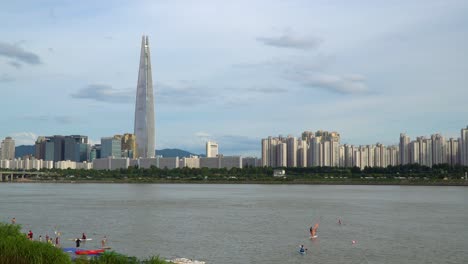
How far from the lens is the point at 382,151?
195m

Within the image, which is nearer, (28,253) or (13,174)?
(28,253)

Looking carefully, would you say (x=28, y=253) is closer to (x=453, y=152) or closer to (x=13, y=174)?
(x=453, y=152)

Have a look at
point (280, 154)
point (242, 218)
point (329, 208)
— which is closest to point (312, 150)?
point (280, 154)

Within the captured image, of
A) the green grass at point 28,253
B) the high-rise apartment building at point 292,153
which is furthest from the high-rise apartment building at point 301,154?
the green grass at point 28,253

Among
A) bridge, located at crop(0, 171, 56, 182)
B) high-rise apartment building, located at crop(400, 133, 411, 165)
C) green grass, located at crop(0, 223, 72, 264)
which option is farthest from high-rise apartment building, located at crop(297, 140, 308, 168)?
green grass, located at crop(0, 223, 72, 264)

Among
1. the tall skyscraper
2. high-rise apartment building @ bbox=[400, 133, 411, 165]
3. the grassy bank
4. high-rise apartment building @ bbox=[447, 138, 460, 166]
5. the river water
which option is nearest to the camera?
the grassy bank


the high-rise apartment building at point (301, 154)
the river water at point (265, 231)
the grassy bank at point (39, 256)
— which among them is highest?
the high-rise apartment building at point (301, 154)

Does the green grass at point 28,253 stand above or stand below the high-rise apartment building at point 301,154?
below

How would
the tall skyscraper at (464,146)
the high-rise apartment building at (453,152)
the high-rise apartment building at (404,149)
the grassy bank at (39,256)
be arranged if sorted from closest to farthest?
the grassy bank at (39,256) < the tall skyscraper at (464,146) < the high-rise apartment building at (453,152) < the high-rise apartment building at (404,149)

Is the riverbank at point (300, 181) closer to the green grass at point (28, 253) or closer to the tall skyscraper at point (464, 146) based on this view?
the tall skyscraper at point (464, 146)

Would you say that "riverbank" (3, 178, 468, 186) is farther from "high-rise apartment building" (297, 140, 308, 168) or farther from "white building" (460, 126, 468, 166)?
"high-rise apartment building" (297, 140, 308, 168)

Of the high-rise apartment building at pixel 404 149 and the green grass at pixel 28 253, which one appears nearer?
the green grass at pixel 28 253

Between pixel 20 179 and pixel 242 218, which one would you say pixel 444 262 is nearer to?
pixel 242 218

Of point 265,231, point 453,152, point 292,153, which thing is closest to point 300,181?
point 292,153
